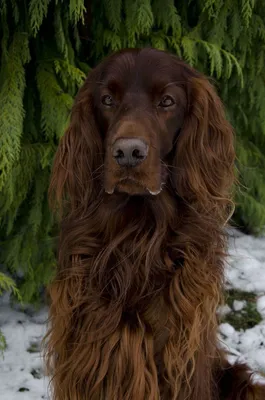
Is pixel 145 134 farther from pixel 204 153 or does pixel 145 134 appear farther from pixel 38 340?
pixel 38 340

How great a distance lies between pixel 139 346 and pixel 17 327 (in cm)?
143

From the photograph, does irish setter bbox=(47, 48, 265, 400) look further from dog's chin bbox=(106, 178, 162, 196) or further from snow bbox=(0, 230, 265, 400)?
snow bbox=(0, 230, 265, 400)

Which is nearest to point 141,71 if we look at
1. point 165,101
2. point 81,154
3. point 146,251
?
point 165,101

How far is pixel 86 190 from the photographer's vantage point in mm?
2213

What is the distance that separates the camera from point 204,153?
2174mm

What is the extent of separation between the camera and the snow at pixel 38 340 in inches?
114

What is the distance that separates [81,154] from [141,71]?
0.40 metres

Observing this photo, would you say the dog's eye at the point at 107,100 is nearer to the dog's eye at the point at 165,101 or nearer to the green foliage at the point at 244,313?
the dog's eye at the point at 165,101

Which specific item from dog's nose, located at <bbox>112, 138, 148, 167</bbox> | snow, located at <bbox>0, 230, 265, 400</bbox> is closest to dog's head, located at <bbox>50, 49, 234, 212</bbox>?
dog's nose, located at <bbox>112, 138, 148, 167</bbox>

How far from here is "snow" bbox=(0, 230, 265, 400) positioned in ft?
9.48

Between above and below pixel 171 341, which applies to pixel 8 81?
above

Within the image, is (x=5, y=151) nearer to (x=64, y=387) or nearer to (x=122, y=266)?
(x=122, y=266)

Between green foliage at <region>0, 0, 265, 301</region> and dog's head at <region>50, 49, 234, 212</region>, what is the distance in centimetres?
69

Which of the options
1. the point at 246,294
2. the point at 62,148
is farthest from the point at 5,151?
the point at 246,294
